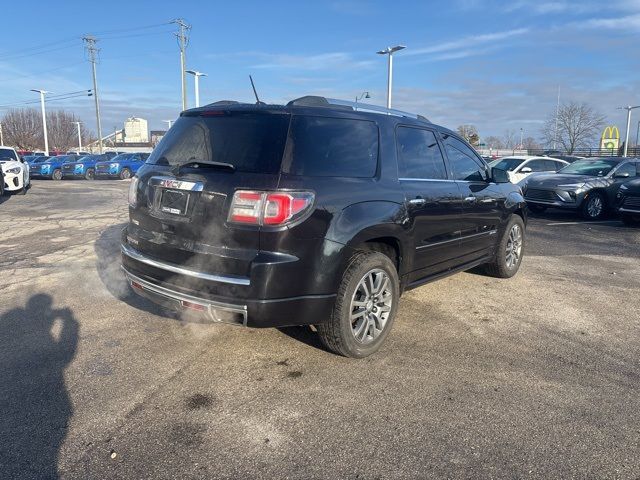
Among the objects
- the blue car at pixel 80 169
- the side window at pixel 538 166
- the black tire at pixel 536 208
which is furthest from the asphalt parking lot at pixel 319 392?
the blue car at pixel 80 169

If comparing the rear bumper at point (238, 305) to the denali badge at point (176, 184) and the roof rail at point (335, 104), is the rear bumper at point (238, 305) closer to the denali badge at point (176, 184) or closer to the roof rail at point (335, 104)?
the denali badge at point (176, 184)

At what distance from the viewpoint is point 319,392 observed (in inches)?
131

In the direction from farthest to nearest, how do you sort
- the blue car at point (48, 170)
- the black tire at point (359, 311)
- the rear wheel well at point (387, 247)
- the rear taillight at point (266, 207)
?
the blue car at point (48, 170), the rear wheel well at point (387, 247), the black tire at point (359, 311), the rear taillight at point (266, 207)

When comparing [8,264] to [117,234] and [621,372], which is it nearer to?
[117,234]

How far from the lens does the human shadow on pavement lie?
2590 millimetres

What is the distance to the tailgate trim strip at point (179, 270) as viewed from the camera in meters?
3.23

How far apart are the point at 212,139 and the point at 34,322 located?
252cm

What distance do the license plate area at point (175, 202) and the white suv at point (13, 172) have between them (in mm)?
14332

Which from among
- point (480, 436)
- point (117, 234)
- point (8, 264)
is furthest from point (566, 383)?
point (117, 234)

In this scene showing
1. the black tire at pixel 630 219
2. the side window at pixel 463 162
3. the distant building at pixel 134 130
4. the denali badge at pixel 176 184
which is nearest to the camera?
the denali badge at pixel 176 184

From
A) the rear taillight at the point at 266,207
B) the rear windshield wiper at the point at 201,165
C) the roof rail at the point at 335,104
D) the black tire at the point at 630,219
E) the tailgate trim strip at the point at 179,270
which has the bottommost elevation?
the black tire at the point at 630,219

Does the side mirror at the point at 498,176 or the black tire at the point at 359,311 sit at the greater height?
the side mirror at the point at 498,176

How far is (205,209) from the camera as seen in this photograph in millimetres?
3381

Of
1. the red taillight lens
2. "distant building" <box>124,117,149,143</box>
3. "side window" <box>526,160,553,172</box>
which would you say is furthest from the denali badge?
"distant building" <box>124,117,149,143</box>
